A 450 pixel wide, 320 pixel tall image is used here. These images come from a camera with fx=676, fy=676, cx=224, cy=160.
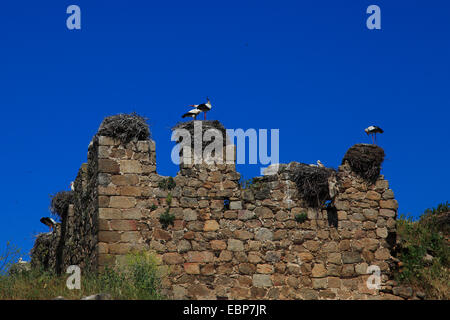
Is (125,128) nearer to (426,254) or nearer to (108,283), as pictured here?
(108,283)

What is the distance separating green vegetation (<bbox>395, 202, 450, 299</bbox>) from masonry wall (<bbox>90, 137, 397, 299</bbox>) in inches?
16.4

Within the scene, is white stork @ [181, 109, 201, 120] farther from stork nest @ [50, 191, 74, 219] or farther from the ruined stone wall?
stork nest @ [50, 191, 74, 219]

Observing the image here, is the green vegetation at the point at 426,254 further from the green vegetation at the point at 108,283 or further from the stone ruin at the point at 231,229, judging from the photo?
the green vegetation at the point at 108,283

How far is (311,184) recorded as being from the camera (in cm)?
1512

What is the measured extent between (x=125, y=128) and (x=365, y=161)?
563cm

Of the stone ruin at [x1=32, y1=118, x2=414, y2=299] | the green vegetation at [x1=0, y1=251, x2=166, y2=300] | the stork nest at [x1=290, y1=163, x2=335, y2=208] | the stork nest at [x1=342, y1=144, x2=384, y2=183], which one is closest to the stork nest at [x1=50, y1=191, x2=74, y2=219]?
the stone ruin at [x1=32, y1=118, x2=414, y2=299]

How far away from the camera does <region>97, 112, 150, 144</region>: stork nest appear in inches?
557

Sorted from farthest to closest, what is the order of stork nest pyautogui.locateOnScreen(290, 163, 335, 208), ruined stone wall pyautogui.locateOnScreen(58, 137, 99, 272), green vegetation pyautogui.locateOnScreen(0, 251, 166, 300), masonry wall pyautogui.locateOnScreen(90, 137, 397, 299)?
1. stork nest pyautogui.locateOnScreen(290, 163, 335, 208)
2. ruined stone wall pyautogui.locateOnScreen(58, 137, 99, 272)
3. masonry wall pyautogui.locateOnScreen(90, 137, 397, 299)
4. green vegetation pyautogui.locateOnScreen(0, 251, 166, 300)

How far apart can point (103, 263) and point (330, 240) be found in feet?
16.6

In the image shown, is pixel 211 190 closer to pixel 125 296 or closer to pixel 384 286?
pixel 125 296

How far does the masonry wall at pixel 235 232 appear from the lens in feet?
45.3

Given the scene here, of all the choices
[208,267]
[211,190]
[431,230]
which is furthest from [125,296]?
[431,230]

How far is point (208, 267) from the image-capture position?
14.0 metres

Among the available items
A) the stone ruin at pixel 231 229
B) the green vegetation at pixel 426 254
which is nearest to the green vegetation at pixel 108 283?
the stone ruin at pixel 231 229
